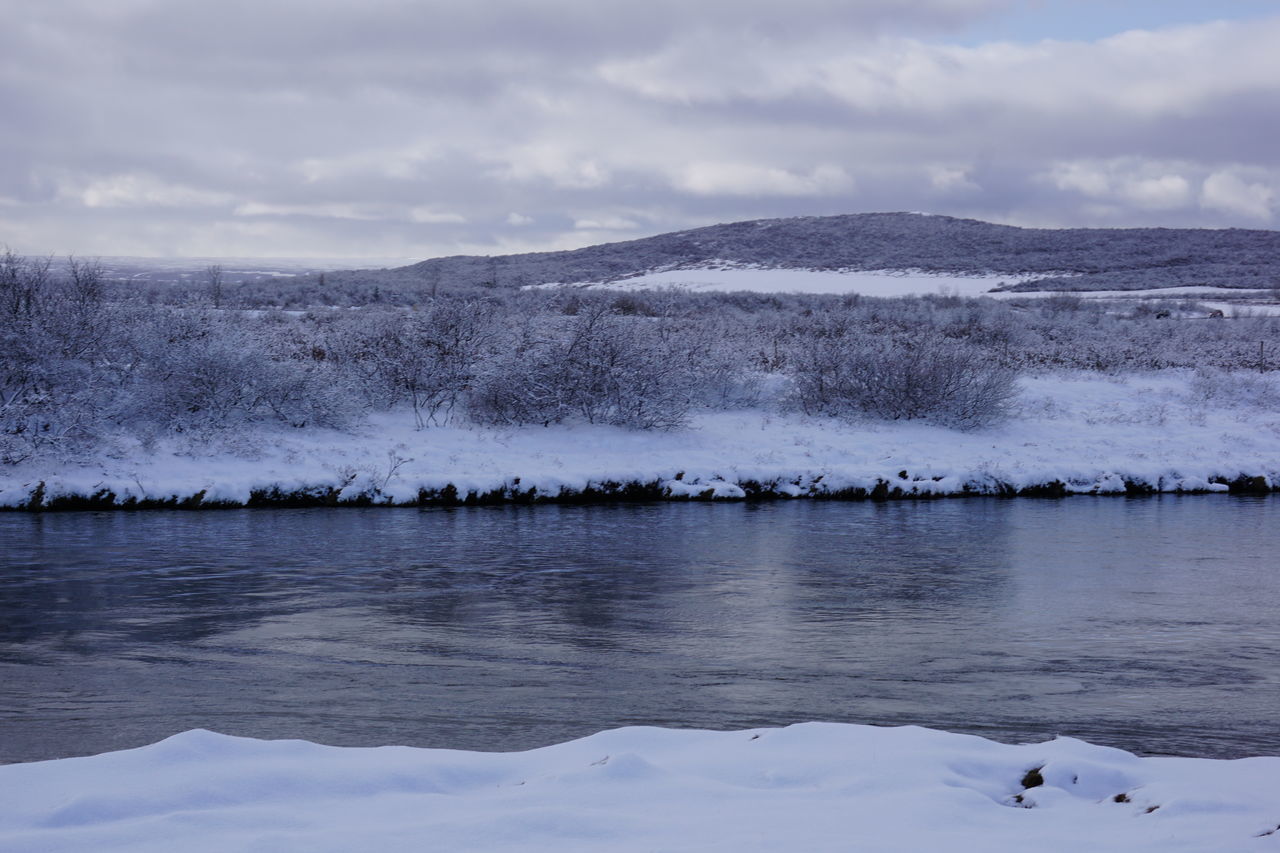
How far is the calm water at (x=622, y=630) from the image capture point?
299 inches

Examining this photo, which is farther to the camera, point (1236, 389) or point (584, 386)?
point (1236, 389)

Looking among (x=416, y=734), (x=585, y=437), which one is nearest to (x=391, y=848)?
(x=416, y=734)

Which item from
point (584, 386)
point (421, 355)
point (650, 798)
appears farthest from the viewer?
point (421, 355)

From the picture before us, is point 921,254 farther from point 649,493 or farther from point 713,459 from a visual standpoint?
point 649,493

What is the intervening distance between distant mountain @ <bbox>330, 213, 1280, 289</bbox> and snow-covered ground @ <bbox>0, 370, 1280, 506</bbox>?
134 feet

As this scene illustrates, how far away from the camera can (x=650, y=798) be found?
518cm

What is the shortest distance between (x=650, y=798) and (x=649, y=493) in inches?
644

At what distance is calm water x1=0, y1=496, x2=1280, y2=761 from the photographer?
299 inches

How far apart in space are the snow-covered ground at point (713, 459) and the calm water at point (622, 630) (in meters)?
2.37

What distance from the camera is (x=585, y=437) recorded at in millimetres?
24484

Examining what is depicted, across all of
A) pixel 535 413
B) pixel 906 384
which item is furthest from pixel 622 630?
pixel 906 384

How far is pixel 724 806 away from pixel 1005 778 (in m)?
1.58

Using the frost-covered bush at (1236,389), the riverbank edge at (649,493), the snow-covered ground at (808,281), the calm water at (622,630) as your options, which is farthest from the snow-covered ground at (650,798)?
the snow-covered ground at (808,281)

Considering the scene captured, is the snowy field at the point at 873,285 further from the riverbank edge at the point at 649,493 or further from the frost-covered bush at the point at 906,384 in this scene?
the riverbank edge at the point at 649,493
